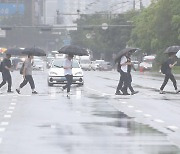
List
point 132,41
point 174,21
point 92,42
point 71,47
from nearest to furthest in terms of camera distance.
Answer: point 71,47 < point 174,21 < point 132,41 < point 92,42

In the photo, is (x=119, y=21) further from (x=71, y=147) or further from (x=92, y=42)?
(x=71, y=147)

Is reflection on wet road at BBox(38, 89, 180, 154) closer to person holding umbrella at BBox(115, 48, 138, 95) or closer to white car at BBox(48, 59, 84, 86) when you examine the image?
person holding umbrella at BBox(115, 48, 138, 95)

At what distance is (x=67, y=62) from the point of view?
1150 inches

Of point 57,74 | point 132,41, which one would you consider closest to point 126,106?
point 57,74

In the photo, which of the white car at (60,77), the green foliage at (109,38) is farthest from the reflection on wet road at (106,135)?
the green foliage at (109,38)

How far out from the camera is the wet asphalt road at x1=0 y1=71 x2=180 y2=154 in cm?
1287

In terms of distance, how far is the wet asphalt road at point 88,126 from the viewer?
42.2ft

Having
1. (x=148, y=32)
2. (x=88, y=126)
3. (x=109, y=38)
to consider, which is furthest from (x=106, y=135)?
(x=109, y=38)

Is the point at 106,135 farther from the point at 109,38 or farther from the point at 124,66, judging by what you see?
the point at 109,38

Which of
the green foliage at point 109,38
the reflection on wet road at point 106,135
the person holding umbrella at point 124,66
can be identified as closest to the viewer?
the reflection on wet road at point 106,135

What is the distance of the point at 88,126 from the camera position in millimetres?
16609

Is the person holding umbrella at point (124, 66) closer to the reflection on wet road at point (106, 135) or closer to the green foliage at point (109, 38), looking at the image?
the reflection on wet road at point (106, 135)

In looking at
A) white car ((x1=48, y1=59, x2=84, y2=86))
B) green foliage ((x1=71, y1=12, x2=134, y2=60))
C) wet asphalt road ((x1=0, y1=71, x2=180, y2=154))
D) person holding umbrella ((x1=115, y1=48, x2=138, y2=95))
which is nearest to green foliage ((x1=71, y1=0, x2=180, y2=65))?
green foliage ((x1=71, y1=12, x2=134, y2=60))

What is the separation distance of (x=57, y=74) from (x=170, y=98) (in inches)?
474
